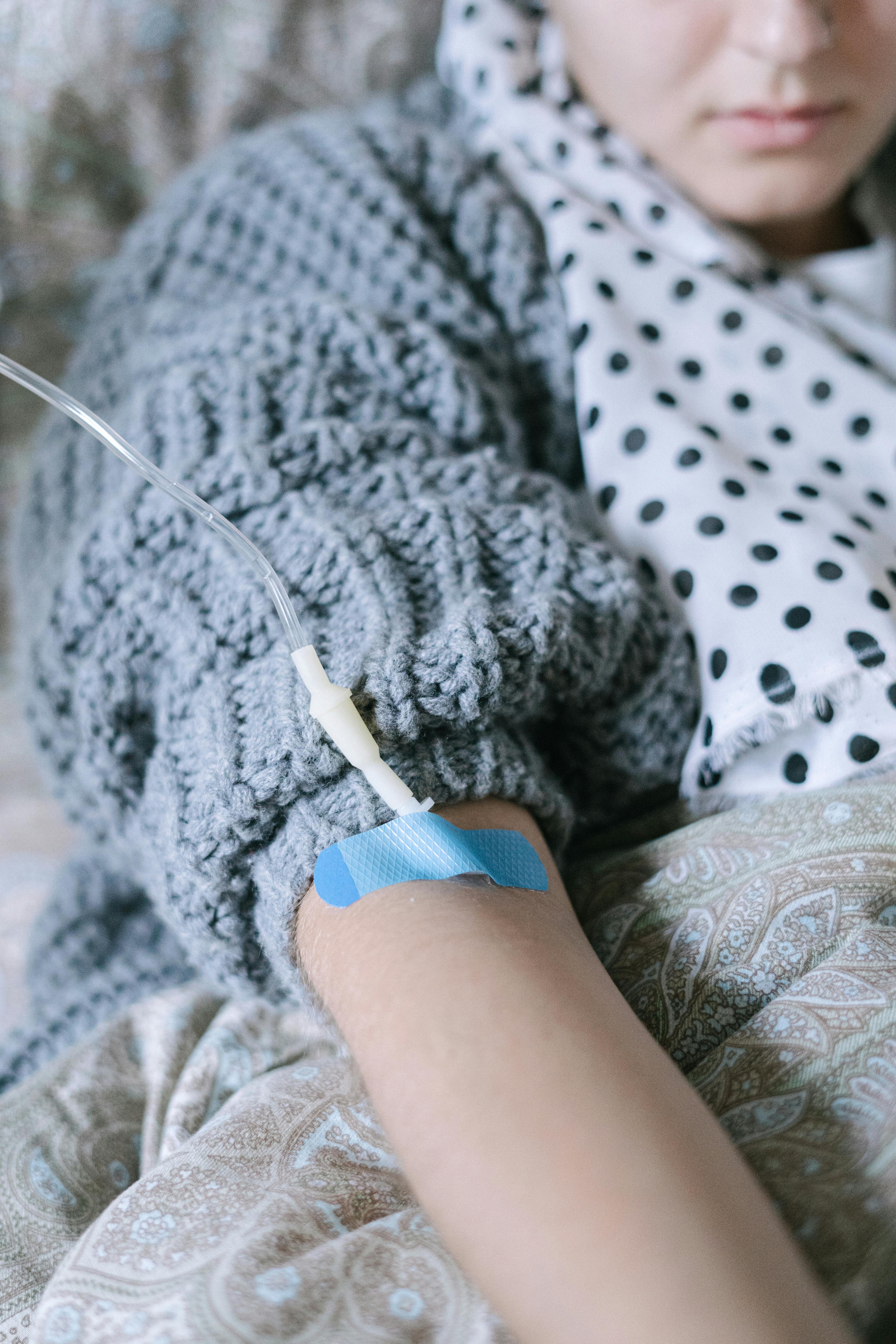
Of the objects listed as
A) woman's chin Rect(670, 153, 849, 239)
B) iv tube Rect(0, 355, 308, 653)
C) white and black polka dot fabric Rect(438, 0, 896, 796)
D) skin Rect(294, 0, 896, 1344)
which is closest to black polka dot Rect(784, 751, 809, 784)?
white and black polka dot fabric Rect(438, 0, 896, 796)

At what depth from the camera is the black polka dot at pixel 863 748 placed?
2.00ft

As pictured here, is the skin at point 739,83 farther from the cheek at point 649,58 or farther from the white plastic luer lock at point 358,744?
the white plastic luer lock at point 358,744

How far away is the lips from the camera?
77 cm

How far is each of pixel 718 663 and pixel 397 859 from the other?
0.90 feet

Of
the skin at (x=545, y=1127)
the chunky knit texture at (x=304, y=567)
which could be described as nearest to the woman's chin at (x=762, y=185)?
the chunky knit texture at (x=304, y=567)

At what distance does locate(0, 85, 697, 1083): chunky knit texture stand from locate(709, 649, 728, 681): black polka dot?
21 mm

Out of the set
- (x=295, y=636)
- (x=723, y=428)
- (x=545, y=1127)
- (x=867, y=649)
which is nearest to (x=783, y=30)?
(x=723, y=428)

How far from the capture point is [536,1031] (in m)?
0.41

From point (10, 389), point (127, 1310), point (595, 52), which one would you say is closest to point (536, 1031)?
point (127, 1310)

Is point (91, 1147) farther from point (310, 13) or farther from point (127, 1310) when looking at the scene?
point (310, 13)

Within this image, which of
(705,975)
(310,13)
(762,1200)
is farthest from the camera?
(310,13)

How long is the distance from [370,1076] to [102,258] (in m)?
0.88

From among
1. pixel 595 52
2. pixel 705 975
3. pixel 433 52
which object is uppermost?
pixel 433 52

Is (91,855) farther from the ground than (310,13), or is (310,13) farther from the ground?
(310,13)
